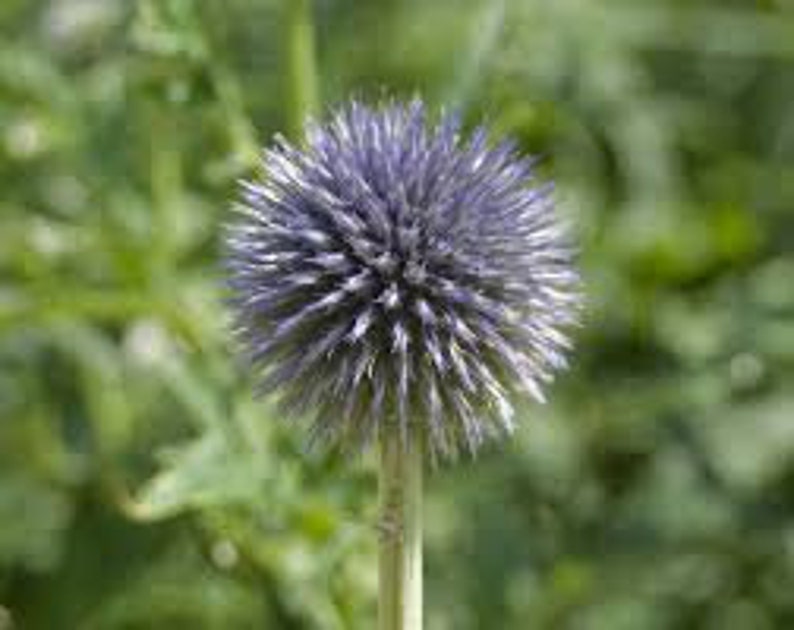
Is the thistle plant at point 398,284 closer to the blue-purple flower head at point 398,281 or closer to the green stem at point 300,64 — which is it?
the blue-purple flower head at point 398,281

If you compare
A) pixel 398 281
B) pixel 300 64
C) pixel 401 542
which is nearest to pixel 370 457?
pixel 300 64

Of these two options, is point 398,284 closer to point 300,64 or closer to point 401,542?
point 401,542

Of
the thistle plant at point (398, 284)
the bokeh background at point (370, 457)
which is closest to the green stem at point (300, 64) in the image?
the bokeh background at point (370, 457)

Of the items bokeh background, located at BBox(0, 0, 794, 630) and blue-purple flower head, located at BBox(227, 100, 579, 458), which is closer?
blue-purple flower head, located at BBox(227, 100, 579, 458)

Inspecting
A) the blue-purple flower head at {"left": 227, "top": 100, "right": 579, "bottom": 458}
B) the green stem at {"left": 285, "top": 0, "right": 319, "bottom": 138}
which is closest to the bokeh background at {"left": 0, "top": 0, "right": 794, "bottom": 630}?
the green stem at {"left": 285, "top": 0, "right": 319, "bottom": 138}

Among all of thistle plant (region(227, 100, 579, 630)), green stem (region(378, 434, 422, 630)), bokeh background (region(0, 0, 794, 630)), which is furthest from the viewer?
bokeh background (region(0, 0, 794, 630))

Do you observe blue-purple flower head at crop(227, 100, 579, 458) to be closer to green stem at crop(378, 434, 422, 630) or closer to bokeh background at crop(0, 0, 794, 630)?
green stem at crop(378, 434, 422, 630)

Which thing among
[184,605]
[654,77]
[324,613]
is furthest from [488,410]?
[654,77]

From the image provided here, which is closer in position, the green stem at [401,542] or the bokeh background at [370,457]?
the green stem at [401,542]
